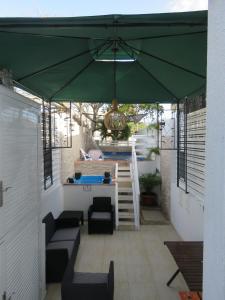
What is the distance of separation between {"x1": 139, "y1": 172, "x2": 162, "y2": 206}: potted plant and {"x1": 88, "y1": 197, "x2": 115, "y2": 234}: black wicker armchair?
2.79m

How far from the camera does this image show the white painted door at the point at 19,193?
2.64 metres

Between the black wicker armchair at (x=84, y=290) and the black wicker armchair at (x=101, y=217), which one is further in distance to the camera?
the black wicker armchair at (x=101, y=217)

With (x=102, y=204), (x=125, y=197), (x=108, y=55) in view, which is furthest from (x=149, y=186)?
(x=108, y=55)

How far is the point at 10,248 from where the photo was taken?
2754 millimetres

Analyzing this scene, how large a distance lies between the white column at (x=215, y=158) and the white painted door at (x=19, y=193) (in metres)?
1.86

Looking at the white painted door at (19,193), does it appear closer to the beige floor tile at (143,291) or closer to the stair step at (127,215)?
the beige floor tile at (143,291)

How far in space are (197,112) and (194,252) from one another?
271 centimetres

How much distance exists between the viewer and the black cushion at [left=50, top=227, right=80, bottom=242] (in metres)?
6.11

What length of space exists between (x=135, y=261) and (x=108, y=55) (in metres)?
4.28

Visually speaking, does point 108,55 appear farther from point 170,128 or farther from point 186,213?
point 170,128

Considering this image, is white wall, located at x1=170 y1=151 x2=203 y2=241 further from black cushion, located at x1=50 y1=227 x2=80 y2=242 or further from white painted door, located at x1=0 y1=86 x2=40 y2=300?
white painted door, located at x1=0 y1=86 x2=40 y2=300

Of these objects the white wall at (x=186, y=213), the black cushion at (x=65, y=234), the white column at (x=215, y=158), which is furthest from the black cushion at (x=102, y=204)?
the white column at (x=215, y=158)

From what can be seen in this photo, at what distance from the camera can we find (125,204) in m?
9.08

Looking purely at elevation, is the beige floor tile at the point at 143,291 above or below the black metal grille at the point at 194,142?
below
